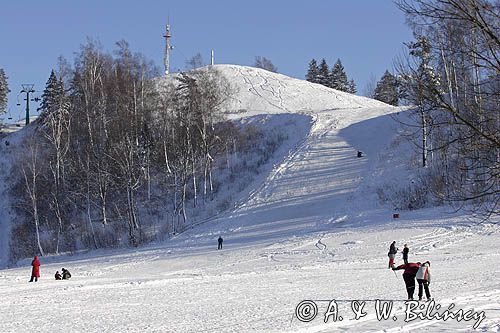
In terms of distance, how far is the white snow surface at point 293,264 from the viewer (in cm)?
1402

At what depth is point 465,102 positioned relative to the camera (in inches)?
355

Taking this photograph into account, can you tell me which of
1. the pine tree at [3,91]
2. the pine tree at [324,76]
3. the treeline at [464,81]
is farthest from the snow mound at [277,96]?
the treeline at [464,81]

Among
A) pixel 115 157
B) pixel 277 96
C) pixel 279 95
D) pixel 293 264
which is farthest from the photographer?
pixel 279 95

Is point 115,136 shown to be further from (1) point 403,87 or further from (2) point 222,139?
(1) point 403,87

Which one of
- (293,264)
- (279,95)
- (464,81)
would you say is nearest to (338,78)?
(279,95)

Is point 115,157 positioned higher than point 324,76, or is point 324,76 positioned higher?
point 324,76

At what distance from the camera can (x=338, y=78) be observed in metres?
102

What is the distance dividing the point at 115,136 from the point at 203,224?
10.3m

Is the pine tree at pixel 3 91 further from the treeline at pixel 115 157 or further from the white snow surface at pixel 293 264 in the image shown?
the white snow surface at pixel 293 264

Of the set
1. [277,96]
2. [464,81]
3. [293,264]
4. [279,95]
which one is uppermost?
[279,95]

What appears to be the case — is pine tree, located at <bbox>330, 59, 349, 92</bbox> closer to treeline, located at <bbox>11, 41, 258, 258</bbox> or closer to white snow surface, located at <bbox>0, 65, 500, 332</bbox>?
white snow surface, located at <bbox>0, 65, 500, 332</bbox>

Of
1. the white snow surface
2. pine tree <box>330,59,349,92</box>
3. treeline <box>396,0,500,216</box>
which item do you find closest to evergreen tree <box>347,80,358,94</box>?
pine tree <box>330,59,349,92</box>

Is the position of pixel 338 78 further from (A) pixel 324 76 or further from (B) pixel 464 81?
(B) pixel 464 81

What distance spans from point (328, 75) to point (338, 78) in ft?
5.85
